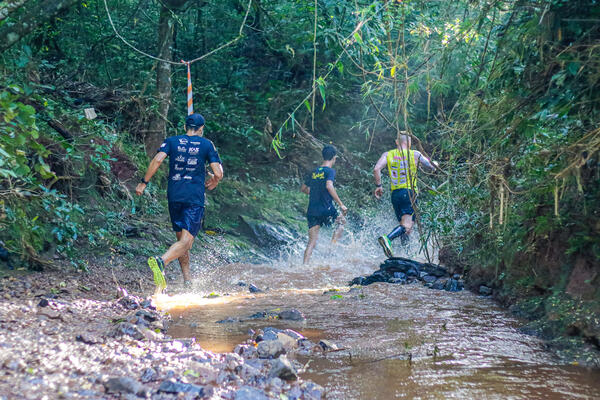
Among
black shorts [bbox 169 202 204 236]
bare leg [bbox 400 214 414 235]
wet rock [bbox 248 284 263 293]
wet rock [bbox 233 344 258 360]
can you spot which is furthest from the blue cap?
bare leg [bbox 400 214 414 235]

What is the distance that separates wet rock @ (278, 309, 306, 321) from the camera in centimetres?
471

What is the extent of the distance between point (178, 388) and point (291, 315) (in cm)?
214

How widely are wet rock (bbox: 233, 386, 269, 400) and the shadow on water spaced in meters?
0.40

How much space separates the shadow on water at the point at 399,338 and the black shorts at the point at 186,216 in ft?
2.61

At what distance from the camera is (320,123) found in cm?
1430

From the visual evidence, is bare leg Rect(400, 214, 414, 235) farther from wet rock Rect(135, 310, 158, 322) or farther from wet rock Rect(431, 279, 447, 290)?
wet rock Rect(135, 310, 158, 322)

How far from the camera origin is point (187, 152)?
6488mm

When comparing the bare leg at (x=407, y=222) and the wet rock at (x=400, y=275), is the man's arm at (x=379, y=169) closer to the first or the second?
the bare leg at (x=407, y=222)

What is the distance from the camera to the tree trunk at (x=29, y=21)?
4934mm

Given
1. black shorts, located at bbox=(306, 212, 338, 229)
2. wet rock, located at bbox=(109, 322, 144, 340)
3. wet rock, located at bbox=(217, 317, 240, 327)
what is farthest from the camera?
black shorts, located at bbox=(306, 212, 338, 229)

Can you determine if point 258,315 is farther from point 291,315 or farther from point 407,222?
point 407,222

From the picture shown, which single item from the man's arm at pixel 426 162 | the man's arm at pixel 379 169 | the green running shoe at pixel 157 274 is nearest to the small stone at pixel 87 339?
the green running shoe at pixel 157 274

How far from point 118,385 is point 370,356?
1645 mm

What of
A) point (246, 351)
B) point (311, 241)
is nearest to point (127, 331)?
point (246, 351)
